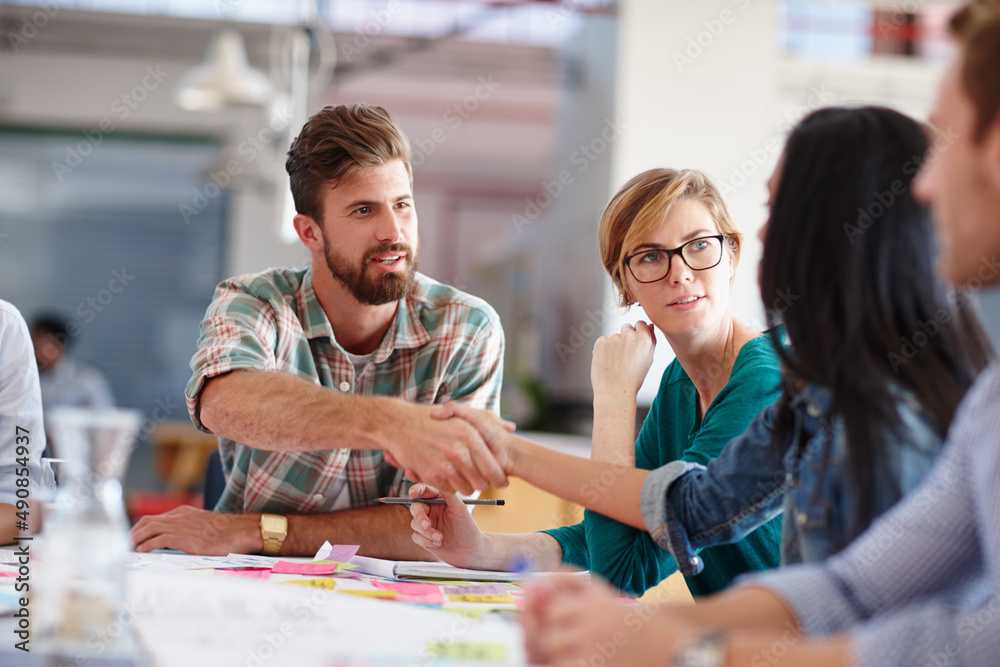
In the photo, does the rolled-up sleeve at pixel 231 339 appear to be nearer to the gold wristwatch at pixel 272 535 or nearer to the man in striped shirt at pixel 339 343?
the man in striped shirt at pixel 339 343

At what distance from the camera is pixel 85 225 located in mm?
7465

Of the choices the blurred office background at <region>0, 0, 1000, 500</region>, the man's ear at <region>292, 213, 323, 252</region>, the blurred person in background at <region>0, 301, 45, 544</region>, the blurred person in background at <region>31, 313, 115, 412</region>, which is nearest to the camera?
the blurred person in background at <region>0, 301, 45, 544</region>

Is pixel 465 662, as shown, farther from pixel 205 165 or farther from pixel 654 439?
pixel 205 165

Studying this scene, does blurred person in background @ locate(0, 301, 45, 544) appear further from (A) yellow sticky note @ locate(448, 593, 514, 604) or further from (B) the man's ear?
(A) yellow sticky note @ locate(448, 593, 514, 604)

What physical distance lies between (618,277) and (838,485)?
727 mm

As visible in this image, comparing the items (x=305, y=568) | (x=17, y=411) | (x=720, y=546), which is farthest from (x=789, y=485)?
(x=17, y=411)

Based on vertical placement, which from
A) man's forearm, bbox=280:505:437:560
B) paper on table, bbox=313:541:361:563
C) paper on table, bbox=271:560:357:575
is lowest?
man's forearm, bbox=280:505:437:560

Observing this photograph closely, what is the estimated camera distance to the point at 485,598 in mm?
1208

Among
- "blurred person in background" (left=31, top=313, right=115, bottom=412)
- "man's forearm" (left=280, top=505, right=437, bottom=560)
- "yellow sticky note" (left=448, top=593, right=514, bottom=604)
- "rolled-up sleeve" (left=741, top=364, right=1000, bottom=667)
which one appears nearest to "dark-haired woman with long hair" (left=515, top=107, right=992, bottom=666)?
"rolled-up sleeve" (left=741, top=364, right=1000, bottom=667)

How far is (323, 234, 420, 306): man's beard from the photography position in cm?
192

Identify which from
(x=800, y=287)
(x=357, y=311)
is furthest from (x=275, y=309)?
(x=800, y=287)

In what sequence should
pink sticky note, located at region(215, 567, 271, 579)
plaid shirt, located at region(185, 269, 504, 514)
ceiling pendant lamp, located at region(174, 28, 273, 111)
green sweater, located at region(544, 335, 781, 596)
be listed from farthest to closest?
ceiling pendant lamp, located at region(174, 28, 273, 111)
plaid shirt, located at region(185, 269, 504, 514)
green sweater, located at region(544, 335, 781, 596)
pink sticky note, located at region(215, 567, 271, 579)

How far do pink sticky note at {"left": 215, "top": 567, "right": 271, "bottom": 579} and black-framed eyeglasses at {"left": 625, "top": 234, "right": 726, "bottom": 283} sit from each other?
752 mm

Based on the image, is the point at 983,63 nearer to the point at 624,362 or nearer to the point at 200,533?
the point at 624,362
